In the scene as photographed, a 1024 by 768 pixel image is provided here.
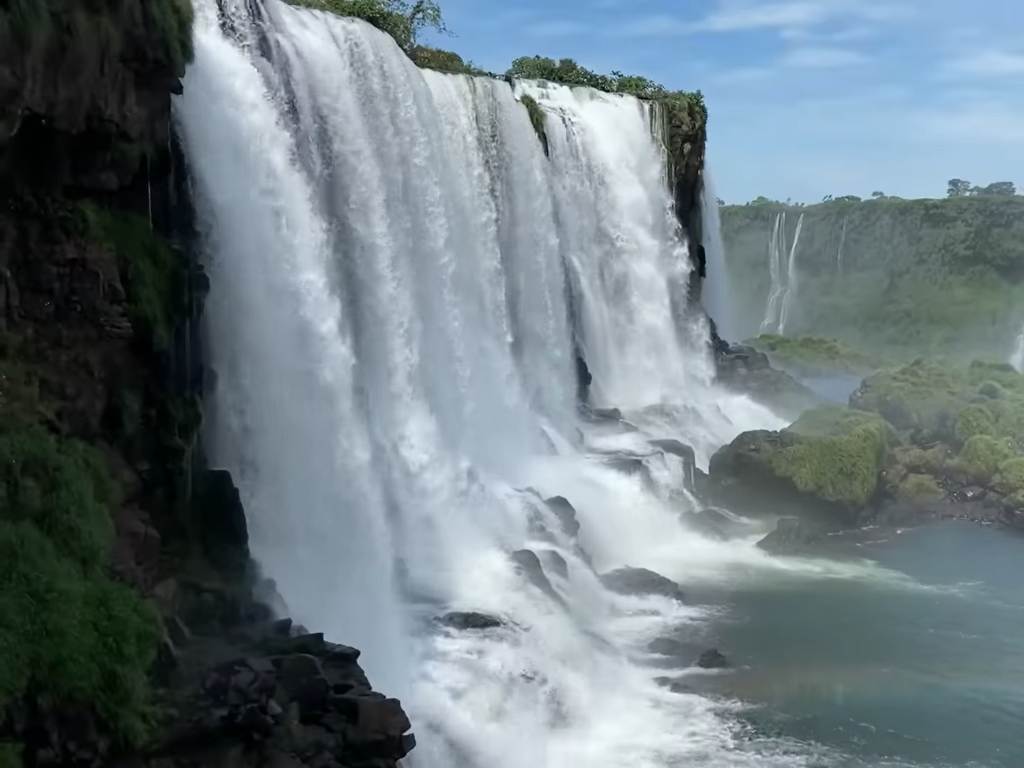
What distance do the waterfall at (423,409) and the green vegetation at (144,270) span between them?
1.28 metres

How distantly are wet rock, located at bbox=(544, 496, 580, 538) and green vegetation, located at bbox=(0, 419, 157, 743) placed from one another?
29.1ft

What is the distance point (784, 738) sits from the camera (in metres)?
12.7

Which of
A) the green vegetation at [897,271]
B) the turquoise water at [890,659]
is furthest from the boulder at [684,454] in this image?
the green vegetation at [897,271]

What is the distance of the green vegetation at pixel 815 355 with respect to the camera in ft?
136

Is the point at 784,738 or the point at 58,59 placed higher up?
the point at 58,59

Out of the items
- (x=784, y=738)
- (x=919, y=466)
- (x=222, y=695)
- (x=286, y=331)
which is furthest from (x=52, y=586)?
(x=919, y=466)

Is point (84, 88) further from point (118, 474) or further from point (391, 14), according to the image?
point (391, 14)

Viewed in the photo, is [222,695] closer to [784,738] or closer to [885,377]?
[784,738]

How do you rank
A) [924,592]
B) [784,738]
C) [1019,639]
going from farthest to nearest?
[924,592] → [1019,639] → [784,738]

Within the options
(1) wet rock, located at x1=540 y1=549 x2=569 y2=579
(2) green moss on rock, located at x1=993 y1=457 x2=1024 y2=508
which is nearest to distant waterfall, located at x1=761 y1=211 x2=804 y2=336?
(2) green moss on rock, located at x1=993 y1=457 x2=1024 y2=508

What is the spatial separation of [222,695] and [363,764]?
1.29 m

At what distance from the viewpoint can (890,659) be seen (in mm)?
15344

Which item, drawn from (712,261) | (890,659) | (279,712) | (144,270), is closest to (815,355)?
(712,261)

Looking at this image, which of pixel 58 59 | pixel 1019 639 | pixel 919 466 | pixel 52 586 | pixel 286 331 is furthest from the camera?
pixel 919 466
